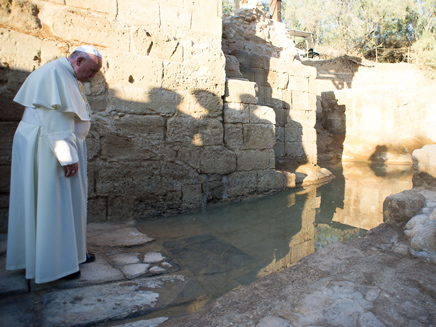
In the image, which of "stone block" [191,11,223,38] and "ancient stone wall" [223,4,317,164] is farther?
"ancient stone wall" [223,4,317,164]

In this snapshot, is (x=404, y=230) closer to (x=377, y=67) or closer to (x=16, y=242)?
(x=16, y=242)

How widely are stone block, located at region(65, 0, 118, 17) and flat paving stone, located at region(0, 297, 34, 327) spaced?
3.11 m

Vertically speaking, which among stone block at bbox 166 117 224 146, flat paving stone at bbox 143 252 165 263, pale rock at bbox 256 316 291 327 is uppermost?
stone block at bbox 166 117 224 146

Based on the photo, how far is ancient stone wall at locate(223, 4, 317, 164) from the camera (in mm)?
6477

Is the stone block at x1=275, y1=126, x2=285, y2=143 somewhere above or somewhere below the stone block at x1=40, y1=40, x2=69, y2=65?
below

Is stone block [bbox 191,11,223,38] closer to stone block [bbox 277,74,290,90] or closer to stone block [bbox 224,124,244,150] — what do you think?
stone block [bbox 224,124,244,150]

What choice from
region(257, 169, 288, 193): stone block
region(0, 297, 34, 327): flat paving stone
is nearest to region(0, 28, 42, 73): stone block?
region(0, 297, 34, 327): flat paving stone

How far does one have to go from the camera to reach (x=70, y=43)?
346 centimetres

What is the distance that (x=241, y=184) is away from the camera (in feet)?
15.7

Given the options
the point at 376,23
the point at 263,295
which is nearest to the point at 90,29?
the point at 263,295

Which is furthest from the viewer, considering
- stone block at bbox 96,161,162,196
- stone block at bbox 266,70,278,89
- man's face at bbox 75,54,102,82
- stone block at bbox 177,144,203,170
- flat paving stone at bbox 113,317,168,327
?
stone block at bbox 266,70,278,89

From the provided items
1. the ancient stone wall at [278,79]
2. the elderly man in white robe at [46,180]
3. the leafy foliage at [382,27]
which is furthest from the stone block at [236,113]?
the leafy foliage at [382,27]

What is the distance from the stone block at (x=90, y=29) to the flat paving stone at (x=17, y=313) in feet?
9.07

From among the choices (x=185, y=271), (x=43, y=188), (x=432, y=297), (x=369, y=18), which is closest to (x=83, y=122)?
(x=43, y=188)
